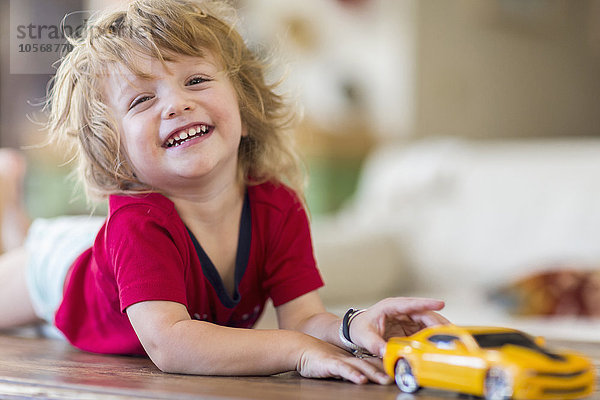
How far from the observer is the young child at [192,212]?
80cm

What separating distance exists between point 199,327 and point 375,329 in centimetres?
19

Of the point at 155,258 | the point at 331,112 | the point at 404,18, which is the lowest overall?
the point at 155,258

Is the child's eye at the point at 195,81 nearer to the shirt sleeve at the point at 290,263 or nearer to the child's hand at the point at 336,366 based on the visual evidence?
the shirt sleeve at the point at 290,263

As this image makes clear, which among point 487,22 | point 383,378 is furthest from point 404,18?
point 383,378

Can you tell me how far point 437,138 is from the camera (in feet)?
11.5

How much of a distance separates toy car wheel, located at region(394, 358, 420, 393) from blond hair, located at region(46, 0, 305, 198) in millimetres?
411

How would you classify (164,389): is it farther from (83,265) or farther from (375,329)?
(83,265)

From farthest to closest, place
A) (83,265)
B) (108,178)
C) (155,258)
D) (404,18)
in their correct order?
(404,18) → (83,265) → (108,178) → (155,258)

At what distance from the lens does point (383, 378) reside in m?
0.73

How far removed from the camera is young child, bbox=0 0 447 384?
31.7 inches

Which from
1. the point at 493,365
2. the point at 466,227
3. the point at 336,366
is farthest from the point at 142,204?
the point at 466,227

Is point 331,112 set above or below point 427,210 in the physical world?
above

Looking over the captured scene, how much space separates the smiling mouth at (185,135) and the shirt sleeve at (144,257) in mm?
83

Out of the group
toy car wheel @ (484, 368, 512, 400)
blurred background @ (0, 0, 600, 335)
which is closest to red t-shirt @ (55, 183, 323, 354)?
blurred background @ (0, 0, 600, 335)
